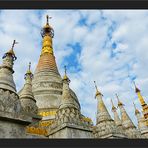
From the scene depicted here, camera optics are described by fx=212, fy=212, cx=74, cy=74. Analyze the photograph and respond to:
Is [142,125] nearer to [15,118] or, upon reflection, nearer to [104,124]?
[104,124]

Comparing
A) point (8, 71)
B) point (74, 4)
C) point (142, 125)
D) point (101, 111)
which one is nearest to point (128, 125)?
point (101, 111)

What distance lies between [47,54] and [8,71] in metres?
14.6

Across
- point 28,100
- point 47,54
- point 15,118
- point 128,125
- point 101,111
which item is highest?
point 47,54

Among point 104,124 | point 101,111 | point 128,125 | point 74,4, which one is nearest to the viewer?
point 74,4

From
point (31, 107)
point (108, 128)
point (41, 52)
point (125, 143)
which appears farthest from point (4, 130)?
point (41, 52)

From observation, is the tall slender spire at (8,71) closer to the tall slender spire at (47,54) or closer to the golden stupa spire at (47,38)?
the tall slender spire at (47,54)

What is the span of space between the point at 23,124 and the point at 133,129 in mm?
16232

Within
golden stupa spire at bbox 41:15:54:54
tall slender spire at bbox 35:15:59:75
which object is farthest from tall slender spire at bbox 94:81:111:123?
golden stupa spire at bbox 41:15:54:54

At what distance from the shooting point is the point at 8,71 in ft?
31.8

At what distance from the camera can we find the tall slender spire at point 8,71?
29.0 ft

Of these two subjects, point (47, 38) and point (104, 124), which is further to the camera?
point (47, 38)

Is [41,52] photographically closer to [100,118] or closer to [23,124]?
[100,118]

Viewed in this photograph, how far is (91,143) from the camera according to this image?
3.71 metres

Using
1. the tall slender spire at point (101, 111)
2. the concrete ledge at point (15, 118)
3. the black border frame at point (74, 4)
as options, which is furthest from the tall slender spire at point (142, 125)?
the black border frame at point (74, 4)
